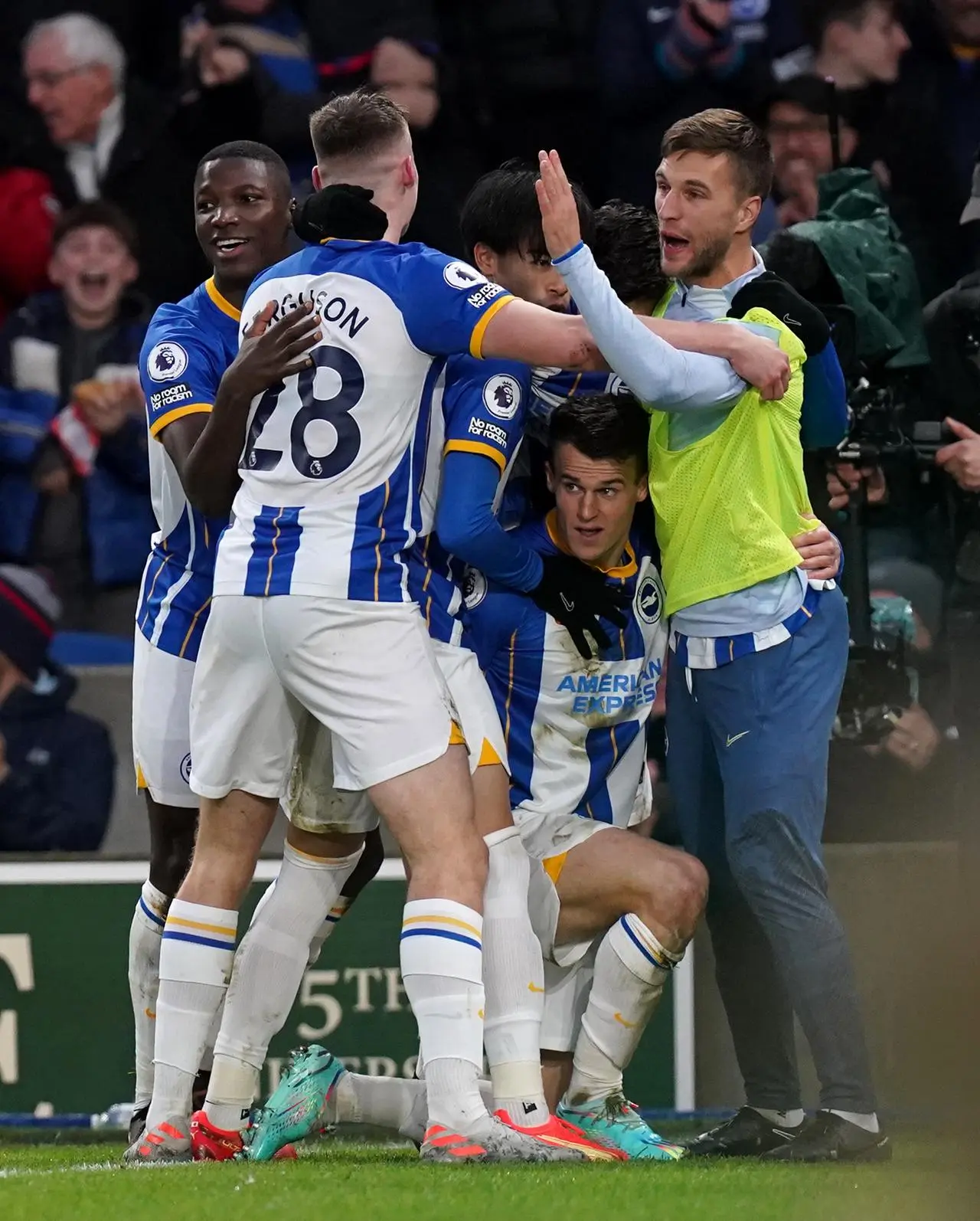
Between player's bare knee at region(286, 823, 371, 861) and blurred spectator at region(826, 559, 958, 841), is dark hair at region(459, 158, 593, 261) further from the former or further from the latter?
blurred spectator at region(826, 559, 958, 841)

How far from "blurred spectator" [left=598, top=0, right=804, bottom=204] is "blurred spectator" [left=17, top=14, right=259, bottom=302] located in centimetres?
131

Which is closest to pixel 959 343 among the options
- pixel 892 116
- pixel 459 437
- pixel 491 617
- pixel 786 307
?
pixel 892 116

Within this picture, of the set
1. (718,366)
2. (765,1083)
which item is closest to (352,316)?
(718,366)

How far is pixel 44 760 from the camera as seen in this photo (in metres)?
6.21

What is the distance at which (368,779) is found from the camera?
3.46m

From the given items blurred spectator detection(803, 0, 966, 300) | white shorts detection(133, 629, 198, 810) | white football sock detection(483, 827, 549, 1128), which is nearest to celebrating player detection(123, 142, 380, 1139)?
white shorts detection(133, 629, 198, 810)

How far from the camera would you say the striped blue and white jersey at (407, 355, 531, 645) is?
12.0 ft

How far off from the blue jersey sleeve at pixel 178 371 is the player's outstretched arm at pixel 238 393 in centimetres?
19

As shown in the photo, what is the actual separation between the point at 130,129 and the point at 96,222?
38 centimetres

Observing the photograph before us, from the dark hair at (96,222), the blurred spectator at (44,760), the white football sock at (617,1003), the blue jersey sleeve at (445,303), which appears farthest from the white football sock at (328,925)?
the dark hair at (96,222)

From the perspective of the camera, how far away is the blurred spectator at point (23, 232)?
269 inches

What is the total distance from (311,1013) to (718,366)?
85.4 inches

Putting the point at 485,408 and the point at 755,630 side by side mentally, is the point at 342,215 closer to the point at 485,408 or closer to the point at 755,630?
the point at 485,408

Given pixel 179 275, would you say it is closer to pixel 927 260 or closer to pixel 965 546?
pixel 927 260
